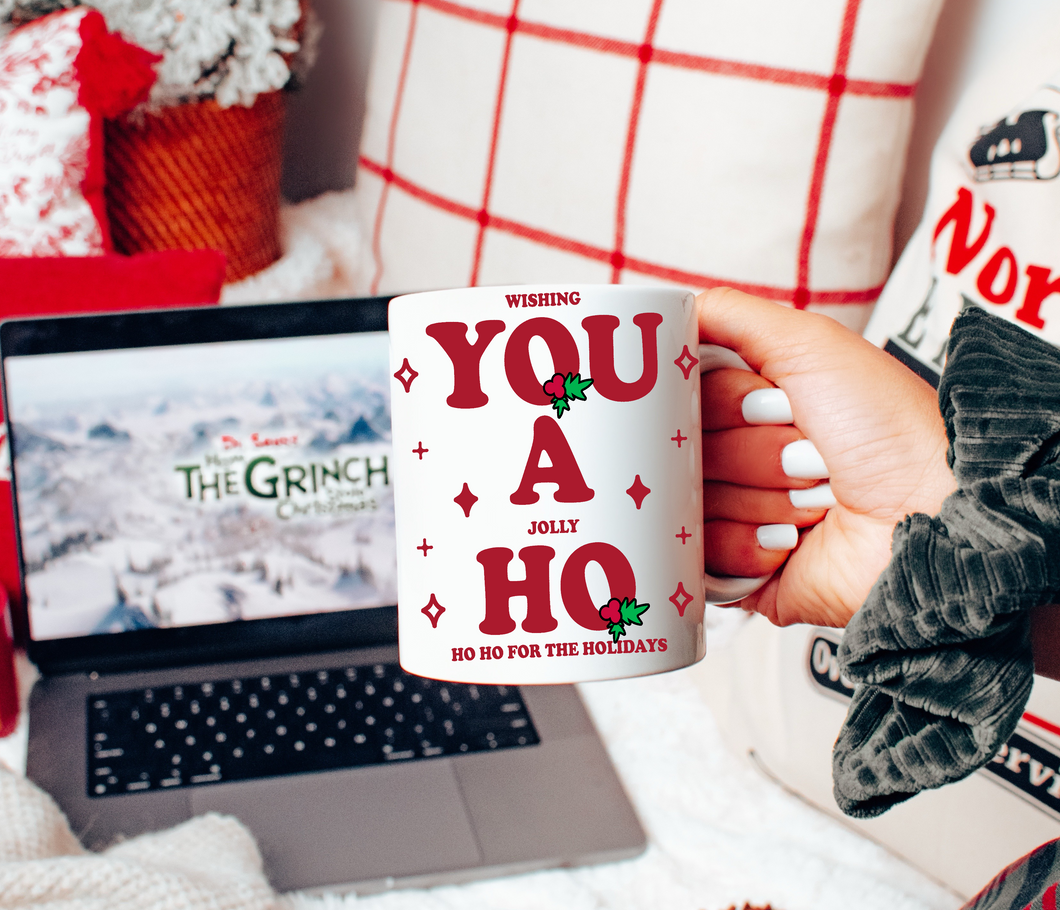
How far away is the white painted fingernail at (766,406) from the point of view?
513 millimetres

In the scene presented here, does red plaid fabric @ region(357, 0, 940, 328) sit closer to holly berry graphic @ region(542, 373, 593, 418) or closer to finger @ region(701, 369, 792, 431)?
finger @ region(701, 369, 792, 431)

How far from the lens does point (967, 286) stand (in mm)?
694

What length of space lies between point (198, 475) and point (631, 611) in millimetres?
527

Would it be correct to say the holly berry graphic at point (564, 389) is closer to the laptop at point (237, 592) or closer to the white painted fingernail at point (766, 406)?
the white painted fingernail at point (766, 406)

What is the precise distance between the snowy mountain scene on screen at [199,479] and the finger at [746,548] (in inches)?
15.0

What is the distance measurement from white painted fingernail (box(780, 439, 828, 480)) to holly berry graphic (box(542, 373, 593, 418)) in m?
0.16

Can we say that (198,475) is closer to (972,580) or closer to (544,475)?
(544,475)

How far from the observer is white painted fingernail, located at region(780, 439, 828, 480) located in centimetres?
52

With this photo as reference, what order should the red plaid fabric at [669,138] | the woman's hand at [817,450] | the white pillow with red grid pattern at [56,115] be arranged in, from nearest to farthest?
the woman's hand at [817,450] < the red plaid fabric at [669,138] < the white pillow with red grid pattern at [56,115]

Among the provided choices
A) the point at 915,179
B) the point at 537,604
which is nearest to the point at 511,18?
the point at 915,179

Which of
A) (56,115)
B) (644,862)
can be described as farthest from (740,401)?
(56,115)

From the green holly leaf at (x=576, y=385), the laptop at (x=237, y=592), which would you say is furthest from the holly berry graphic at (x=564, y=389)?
the laptop at (x=237, y=592)

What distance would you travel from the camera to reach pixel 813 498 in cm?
55

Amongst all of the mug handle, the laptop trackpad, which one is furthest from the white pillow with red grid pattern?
the mug handle
